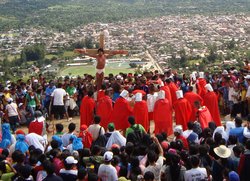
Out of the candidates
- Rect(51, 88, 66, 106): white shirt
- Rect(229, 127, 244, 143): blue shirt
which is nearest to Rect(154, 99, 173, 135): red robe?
Rect(229, 127, 244, 143): blue shirt

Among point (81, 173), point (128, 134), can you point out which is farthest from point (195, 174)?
point (128, 134)

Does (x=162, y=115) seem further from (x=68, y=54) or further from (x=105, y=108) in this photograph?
(x=68, y=54)

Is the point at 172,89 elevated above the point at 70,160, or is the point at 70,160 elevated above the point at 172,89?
the point at 70,160

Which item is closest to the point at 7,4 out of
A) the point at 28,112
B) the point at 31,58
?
the point at 31,58

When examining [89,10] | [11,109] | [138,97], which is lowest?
[89,10]

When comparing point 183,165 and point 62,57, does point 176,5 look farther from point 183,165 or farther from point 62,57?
point 183,165

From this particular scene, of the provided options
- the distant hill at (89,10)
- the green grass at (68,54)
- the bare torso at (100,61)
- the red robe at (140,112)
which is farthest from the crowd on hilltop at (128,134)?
the distant hill at (89,10)

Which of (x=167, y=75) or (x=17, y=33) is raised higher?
(x=167, y=75)
